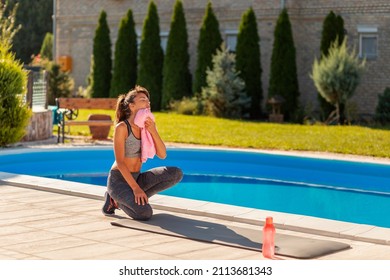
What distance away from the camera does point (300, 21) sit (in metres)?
28.5

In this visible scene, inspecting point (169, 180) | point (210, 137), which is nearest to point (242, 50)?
point (210, 137)

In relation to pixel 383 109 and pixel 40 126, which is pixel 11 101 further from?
pixel 383 109

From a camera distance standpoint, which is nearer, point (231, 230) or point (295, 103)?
point (231, 230)

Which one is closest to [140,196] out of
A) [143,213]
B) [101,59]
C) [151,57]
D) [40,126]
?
[143,213]

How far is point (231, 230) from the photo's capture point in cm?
862

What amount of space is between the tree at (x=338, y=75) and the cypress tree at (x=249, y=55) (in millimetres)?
2902

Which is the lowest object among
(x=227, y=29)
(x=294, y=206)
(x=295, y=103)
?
(x=294, y=206)

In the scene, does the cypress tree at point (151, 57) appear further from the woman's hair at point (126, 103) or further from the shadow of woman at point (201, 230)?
the shadow of woman at point (201, 230)

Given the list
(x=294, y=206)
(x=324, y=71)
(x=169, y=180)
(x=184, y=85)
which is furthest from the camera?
(x=184, y=85)

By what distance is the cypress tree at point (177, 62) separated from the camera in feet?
96.9

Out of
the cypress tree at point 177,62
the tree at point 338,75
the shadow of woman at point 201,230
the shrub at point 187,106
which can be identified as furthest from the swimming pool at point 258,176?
the cypress tree at point 177,62

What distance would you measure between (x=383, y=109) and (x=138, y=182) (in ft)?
57.4
